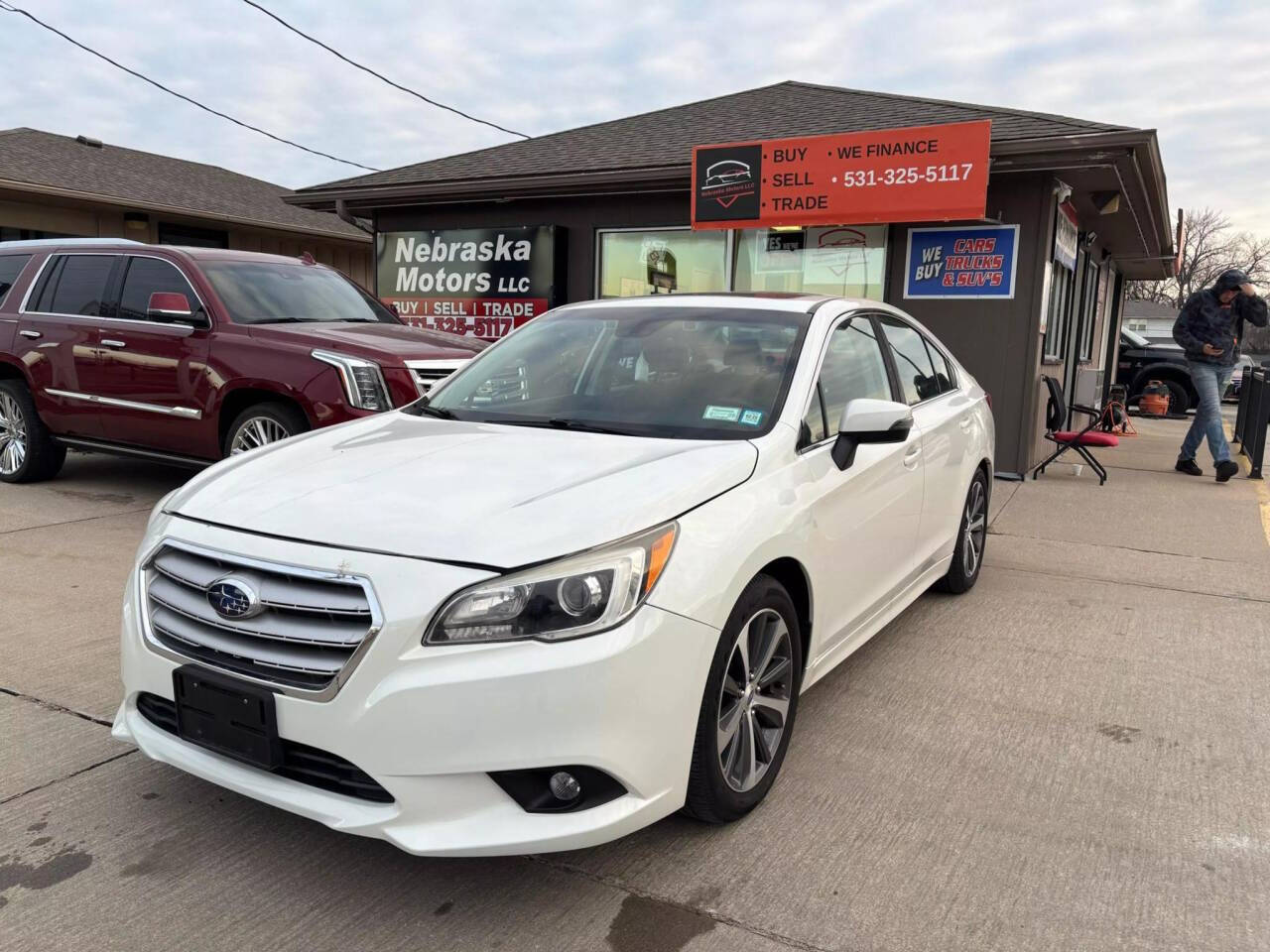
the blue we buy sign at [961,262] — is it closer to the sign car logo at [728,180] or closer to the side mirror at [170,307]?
the sign car logo at [728,180]

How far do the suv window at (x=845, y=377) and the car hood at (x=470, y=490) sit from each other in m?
0.49

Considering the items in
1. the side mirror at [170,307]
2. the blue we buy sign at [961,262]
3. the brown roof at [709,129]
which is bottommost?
the side mirror at [170,307]

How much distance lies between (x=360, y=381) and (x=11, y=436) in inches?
142

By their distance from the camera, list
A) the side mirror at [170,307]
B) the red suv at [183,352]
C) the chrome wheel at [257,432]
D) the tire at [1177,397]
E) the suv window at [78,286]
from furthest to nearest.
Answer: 1. the tire at [1177,397]
2. the suv window at [78,286]
3. the side mirror at [170,307]
4. the chrome wheel at [257,432]
5. the red suv at [183,352]

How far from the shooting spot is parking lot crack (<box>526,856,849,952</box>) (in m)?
2.28

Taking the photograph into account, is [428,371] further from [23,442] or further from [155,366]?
[23,442]

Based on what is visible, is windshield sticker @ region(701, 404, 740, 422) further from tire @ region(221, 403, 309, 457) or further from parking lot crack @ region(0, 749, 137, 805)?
tire @ region(221, 403, 309, 457)

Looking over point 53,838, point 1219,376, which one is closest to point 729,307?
point 53,838

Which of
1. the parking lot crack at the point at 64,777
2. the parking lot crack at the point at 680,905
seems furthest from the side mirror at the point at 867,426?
the parking lot crack at the point at 64,777

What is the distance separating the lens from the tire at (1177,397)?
64.2 feet

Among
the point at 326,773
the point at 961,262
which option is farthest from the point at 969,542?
the point at 961,262

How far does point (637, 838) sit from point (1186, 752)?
6.64ft

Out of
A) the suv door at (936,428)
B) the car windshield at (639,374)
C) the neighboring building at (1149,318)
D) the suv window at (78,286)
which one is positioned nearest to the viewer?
the car windshield at (639,374)

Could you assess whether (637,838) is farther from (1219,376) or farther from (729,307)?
(1219,376)
